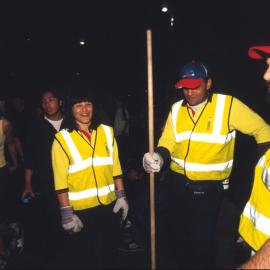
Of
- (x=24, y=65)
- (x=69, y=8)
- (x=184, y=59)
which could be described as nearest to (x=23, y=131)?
(x=184, y=59)

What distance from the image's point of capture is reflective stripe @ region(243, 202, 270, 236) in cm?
183

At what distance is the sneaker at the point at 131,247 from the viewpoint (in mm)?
3973

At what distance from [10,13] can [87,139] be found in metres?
14.7

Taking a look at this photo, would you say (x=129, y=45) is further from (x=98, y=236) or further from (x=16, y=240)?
(x=98, y=236)

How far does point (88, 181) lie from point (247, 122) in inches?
61.2

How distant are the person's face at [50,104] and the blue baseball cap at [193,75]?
1.58 metres

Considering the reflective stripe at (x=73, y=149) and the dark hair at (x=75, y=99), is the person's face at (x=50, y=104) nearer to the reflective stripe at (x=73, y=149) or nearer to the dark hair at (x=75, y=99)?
the dark hair at (x=75, y=99)

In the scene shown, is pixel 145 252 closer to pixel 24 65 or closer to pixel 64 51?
pixel 24 65

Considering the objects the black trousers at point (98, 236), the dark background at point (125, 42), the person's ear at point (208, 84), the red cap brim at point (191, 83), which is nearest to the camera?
the black trousers at point (98, 236)

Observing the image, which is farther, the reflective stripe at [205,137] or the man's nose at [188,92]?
the man's nose at [188,92]

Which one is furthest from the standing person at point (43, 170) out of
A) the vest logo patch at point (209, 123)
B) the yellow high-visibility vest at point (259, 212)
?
the yellow high-visibility vest at point (259, 212)

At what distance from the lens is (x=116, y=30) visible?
23156 millimetres

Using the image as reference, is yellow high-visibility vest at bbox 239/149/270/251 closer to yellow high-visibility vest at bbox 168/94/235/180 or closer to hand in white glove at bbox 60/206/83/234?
yellow high-visibility vest at bbox 168/94/235/180

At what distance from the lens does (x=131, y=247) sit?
4000mm
